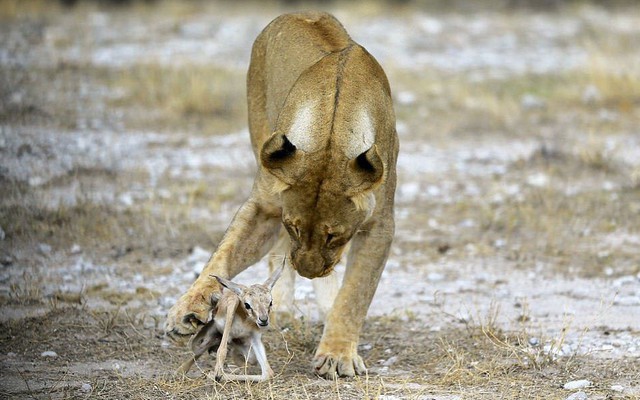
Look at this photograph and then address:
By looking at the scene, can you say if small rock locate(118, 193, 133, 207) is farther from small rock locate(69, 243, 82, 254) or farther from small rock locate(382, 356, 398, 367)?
small rock locate(382, 356, 398, 367)

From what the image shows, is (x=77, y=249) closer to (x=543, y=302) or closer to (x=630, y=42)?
(x=543, y=302)

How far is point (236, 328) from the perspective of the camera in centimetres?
483

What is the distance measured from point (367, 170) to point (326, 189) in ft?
0.62

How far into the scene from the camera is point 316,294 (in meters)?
6.25

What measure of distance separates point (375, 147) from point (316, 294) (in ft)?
5.61

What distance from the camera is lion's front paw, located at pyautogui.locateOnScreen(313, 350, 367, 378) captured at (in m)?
5.13

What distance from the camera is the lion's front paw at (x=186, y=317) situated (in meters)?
4.84

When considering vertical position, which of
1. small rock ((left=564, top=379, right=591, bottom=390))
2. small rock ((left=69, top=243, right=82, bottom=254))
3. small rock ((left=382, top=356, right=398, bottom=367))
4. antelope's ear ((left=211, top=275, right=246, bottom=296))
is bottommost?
small rock ((left=69, top=243, right=82, bottom=254))

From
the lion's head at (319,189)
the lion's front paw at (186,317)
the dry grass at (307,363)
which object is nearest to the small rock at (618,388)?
the dry grass at (307,363)

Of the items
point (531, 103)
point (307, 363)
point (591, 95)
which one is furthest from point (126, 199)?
point (591, 95)

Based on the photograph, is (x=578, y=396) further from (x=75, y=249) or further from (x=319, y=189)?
(x=75, y=249)

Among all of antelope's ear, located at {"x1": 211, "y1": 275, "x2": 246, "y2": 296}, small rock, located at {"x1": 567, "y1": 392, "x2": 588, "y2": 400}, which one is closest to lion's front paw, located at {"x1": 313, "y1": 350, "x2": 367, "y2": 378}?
antelope's ear, located at {"x1": 211, "y1": 275, "x2": 246, "y2": 296}

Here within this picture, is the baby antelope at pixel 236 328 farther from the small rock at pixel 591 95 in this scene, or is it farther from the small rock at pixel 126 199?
the small rock at pixel 591 95

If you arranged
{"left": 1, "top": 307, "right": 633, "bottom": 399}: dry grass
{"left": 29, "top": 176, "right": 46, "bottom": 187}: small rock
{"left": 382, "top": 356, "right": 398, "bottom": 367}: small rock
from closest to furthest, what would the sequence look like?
{"left": 1, "top": 307, "right": 633, "bottom": 399}: dry grass
{"left": 382, "top": 356, "right": 398, "bottom": 367}: small rock
{"left": 29, "top": 176, "right": 46, "bottom": 187}: small rock
